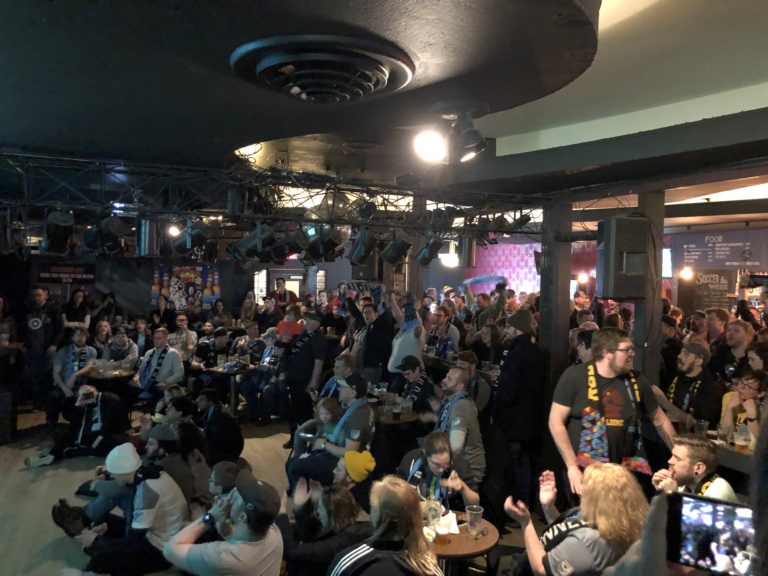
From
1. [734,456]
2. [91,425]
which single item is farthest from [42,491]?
[734,456]

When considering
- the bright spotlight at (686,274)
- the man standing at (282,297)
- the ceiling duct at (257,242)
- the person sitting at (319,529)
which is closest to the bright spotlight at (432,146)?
the person sitting at (319,529)

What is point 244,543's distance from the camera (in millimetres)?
2951

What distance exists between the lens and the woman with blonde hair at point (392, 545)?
7.59 ft

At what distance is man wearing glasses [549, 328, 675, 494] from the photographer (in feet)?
12.5

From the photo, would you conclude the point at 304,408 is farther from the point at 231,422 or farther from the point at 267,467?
the point at 231,422

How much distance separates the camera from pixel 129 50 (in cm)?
297

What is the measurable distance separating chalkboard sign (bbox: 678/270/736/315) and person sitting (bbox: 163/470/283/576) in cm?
1142

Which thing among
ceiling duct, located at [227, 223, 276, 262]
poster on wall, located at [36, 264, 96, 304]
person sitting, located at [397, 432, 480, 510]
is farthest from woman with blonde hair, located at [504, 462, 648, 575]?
poster on wall, located at [36, 264, 96, 304]

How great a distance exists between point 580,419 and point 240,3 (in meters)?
3.12

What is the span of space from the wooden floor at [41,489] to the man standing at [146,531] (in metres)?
0.81

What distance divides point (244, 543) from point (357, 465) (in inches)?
48.2

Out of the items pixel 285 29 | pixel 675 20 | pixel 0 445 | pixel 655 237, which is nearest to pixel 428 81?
pixel 285 29

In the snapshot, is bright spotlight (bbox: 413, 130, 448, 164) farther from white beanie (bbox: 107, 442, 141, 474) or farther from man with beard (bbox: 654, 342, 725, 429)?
white beanie (bbox: 107, 442, 141, 474)

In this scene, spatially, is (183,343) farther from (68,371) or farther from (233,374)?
(68,371)
